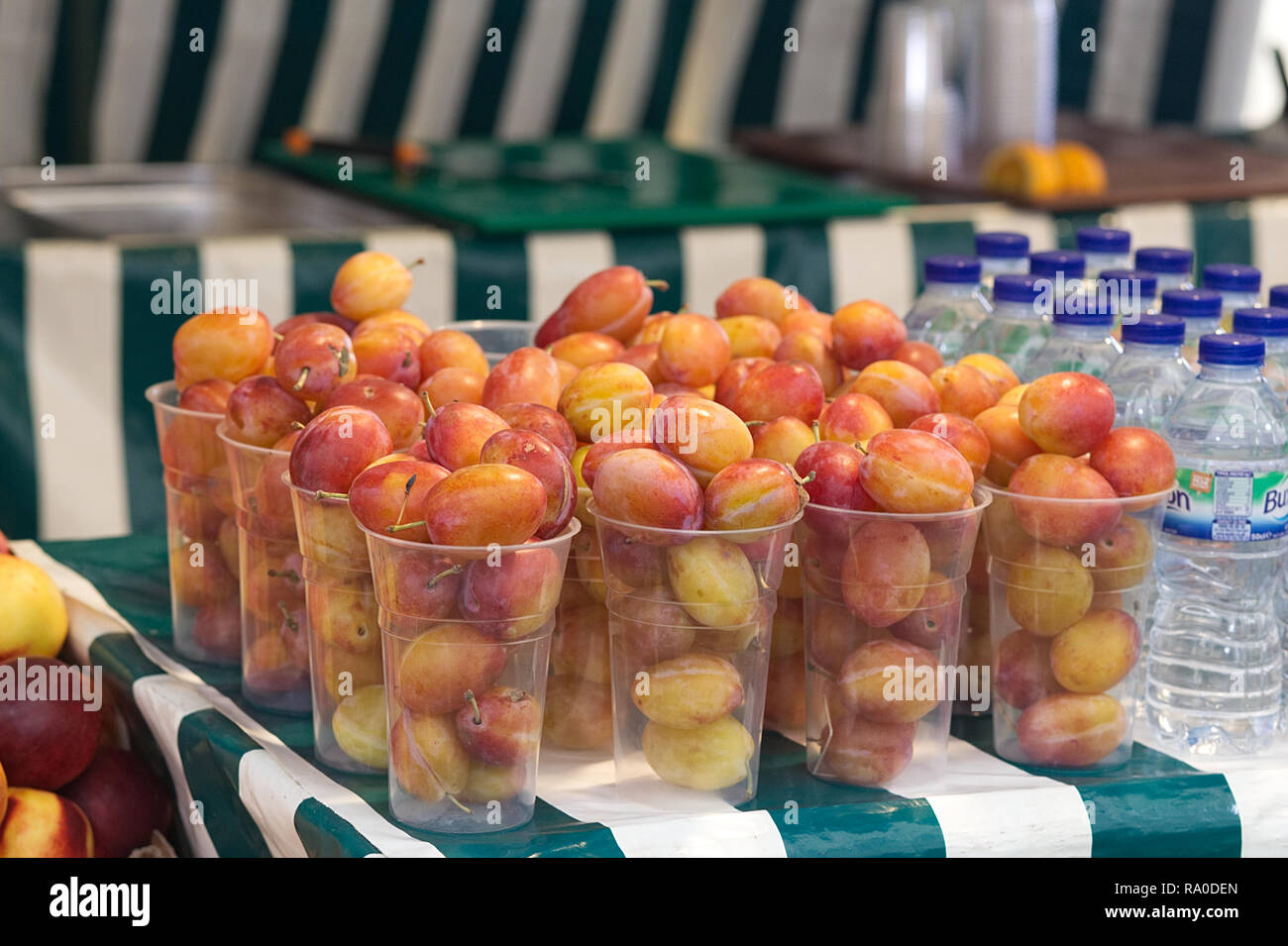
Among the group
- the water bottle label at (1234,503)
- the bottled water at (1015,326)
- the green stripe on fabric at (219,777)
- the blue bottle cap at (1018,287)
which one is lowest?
the green stripe on fabric at (219,777)

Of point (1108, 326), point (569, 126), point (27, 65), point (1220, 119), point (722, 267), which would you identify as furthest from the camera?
point (1220, 119)

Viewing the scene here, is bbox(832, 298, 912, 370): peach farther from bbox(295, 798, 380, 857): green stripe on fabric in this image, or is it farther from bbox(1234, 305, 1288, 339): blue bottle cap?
bbox(295, 798, 380, 857): green stripe on fabric

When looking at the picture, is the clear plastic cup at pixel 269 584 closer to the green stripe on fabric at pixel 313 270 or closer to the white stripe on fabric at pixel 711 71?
the green stripe on fabric at pixel 313 270

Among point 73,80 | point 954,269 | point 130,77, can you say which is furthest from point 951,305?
point 73,80

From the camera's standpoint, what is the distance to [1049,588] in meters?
1.01

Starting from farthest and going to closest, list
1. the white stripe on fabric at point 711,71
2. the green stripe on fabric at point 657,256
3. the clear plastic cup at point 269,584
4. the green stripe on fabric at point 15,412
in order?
the white stripe on fabric at point 711,71 → the green stripe on fabric at point 657,256 → the green stripe on fabric at point 15,412 → the clear plastic cup at point 269,584

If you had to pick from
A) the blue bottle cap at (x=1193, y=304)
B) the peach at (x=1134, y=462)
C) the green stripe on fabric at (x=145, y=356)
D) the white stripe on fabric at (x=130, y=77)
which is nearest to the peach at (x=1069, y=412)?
the peach at (x=1134, y=462)

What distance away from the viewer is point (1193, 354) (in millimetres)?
1240

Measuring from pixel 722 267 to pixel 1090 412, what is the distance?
4.76 ft

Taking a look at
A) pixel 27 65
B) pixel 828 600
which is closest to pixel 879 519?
pixel 828 600

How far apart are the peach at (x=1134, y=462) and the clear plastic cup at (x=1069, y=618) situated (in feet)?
0.03

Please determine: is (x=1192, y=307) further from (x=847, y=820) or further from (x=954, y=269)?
(x=847, y=820)

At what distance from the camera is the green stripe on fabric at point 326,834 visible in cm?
91
